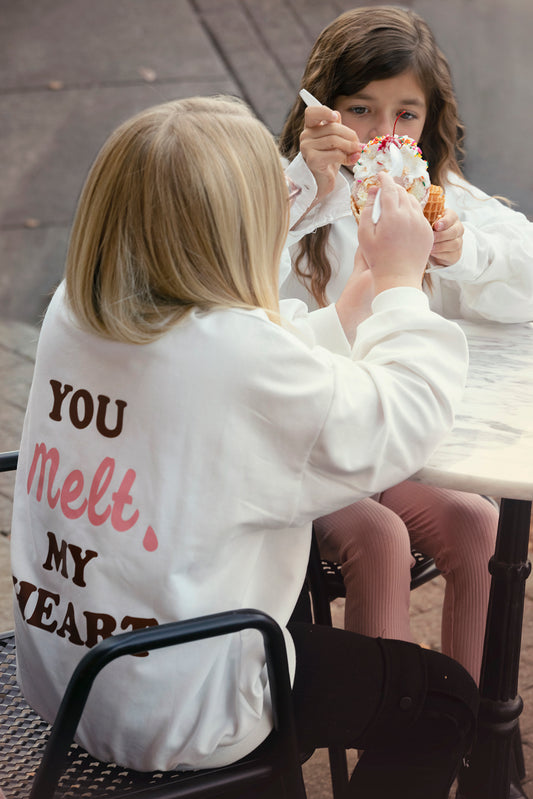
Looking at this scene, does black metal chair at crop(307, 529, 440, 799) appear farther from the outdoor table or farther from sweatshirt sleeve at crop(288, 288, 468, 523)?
sweatshirt sleeve at crop(288, 288, 468, 523)

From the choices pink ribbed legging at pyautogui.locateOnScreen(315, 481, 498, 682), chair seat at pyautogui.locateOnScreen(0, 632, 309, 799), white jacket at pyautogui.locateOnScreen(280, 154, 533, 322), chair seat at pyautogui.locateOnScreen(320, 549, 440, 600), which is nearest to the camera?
chair seat at pyautogui.locateOnScreen(0, 632, 309, 799)

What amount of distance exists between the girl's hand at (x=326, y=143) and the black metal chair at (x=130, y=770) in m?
1.03

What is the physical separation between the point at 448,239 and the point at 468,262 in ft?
0.31

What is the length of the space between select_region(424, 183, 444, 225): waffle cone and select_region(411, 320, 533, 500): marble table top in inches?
9.9

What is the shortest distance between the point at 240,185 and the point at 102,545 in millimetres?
469

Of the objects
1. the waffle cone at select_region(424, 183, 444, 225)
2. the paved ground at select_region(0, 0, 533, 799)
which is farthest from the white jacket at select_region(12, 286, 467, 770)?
the paved ground at select_region(0, 0, 533, 799)

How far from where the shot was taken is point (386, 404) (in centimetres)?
118

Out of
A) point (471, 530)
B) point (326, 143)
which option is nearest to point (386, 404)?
point (471, 530)

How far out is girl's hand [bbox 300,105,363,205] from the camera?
6.00 ft

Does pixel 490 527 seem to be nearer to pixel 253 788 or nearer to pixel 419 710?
pixel 419 710

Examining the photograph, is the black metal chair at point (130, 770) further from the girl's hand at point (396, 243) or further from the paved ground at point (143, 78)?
the paved ground at point (143, 78)

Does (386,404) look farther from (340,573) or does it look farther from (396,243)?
(340,573)

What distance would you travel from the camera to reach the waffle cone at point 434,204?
69.4 inches

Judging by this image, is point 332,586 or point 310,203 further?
point 310,203
